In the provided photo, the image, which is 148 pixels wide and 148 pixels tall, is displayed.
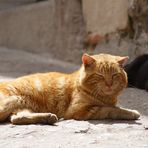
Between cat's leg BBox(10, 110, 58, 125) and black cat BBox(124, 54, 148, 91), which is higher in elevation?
cat's leg BBox(10, 110, 58, 125)

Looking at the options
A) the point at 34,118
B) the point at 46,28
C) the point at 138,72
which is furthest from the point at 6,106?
the point at 46,28

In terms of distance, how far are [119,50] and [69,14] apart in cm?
163

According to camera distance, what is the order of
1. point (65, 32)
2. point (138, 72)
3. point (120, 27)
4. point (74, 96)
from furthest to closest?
point (65, 32) < point (120, 27) < point (138, 72) < point (74, 96)

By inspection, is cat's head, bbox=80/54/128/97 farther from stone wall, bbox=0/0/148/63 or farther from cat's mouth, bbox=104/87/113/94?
stone wall, bbox=0/0/148/63

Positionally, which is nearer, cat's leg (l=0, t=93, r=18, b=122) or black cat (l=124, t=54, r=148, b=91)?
cat's leg (l=0, t=93, r=18, b=122)

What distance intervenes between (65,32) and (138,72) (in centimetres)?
292

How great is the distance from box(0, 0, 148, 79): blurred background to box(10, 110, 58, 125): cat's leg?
10.8ft

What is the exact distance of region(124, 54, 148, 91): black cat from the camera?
709 cm

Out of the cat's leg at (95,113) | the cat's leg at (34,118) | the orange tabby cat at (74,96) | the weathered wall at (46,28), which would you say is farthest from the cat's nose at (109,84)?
the weathered wall at (46,28)

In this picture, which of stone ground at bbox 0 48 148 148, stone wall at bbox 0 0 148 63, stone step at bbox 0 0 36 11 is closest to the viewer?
stone ground at bbox 0 48 148 148

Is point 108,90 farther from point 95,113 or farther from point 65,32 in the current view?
point 65,32

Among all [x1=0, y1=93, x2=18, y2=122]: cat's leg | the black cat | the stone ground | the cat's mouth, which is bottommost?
the black cat

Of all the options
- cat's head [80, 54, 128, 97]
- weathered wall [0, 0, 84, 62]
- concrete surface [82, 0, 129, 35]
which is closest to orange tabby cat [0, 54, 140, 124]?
cat's head [80, 54, 128, 97]

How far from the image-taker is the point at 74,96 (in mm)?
4457
